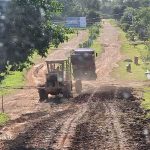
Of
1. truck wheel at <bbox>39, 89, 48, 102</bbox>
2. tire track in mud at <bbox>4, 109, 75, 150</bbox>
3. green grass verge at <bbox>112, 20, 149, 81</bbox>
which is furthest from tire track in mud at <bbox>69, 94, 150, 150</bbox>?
green grass verge at <bbox>112, 20, 149, 81</bbox>

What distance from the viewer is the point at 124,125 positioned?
24078 millimetres

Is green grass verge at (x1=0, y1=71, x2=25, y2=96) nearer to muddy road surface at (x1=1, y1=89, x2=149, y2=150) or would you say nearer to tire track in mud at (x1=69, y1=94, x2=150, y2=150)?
muddy road surface at (x1=1, y1=89, x2=149, y2=150)

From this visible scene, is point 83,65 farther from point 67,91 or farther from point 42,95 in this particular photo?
point 42,95

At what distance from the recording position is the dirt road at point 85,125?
20.2 metres

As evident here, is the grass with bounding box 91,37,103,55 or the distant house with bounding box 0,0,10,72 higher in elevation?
the distant house with bounding box 0,0,10,72

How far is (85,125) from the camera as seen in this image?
24422 mm

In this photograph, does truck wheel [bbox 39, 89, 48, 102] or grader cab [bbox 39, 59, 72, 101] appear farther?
truck wheel [bbox 39, 89, 48, 102]

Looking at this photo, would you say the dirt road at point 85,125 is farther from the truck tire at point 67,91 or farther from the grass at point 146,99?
the truck tire at point 67,91

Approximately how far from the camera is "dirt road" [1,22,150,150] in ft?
66.3

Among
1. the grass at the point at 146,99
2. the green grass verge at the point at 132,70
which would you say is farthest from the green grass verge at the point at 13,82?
the grass at the point at 146,99

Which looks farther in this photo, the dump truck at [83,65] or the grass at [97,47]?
the grass at [97,47]

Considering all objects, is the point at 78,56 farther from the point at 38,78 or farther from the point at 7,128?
the point at 7,128

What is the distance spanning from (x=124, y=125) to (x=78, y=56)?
24.6 metres

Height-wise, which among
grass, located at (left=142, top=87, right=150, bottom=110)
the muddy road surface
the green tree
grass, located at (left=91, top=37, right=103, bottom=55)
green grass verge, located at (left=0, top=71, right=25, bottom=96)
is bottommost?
grass, located at (left=91, top=37, right=103, bottom=55)
